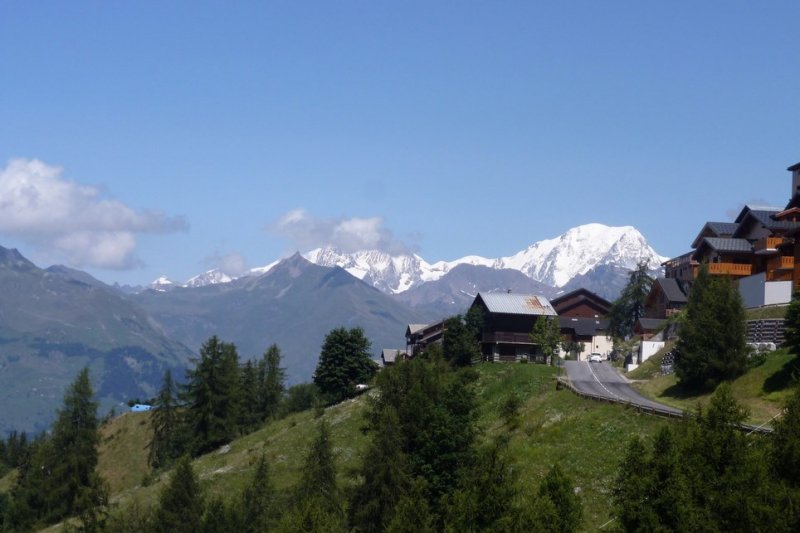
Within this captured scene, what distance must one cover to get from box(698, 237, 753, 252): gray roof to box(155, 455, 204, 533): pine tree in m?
56.7

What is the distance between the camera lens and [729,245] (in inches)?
3841

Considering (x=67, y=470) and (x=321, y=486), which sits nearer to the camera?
(x=321, y=486)

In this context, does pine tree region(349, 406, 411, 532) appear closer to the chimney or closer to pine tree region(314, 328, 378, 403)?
pine tree region(314, 328, 378, 403)

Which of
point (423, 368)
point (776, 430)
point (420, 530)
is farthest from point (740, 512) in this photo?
point (423, 368)

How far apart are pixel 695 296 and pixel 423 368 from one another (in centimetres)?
2543

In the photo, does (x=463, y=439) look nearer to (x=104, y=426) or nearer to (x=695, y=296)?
(x=695, y=296)

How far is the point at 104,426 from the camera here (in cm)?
14175

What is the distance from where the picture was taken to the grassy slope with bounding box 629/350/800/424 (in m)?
52.8

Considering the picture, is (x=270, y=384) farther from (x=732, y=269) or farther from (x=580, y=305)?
(x=732, y=269)

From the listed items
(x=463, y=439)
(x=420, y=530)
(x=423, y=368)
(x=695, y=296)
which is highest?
(x=695, y=296)

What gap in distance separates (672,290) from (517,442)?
55854mm

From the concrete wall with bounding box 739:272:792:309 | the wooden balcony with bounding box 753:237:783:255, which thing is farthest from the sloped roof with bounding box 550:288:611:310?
the concrete wall with bounding box 739:272:792:309

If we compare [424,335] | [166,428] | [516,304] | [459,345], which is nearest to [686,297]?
[516,304]

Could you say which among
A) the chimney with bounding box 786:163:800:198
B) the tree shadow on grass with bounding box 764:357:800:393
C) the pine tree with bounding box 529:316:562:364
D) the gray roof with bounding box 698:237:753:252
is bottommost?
the tree shadow on grass with bounding box 764:357:800:393
